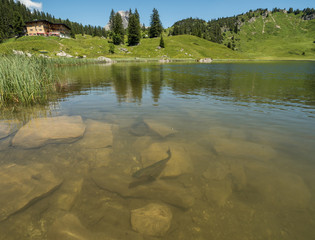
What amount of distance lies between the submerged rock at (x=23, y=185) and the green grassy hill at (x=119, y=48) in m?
92.5

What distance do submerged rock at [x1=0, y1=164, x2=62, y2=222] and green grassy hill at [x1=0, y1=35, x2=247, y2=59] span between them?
92.5 metres

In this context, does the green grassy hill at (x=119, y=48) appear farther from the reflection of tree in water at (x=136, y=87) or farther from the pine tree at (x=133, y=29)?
the reflection of tree in water at (x=136, y=87)

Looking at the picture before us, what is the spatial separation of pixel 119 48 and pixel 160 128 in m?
113

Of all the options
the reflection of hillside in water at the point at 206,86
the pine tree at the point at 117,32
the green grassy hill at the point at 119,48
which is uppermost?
the pine tree at the point at 117,32

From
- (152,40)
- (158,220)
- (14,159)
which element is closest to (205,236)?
(158,220)

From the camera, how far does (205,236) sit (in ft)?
8.46

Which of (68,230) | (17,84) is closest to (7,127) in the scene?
(17,84)

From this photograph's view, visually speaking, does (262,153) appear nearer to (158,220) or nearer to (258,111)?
(158,220)

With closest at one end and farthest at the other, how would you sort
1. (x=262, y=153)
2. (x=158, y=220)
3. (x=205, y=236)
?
(x=205, y=236)
(x=158, y=220)
(x=262, y=153)

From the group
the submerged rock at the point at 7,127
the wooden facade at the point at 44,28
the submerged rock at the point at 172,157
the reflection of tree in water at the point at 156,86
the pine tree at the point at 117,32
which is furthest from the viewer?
the wooden facade at the point at 44,28

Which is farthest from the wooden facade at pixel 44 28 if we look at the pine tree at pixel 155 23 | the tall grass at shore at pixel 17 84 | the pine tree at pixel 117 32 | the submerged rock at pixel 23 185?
the submerged rock at pixel 23 185

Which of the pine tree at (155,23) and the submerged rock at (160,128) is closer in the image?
the submerged rock at (160,128)

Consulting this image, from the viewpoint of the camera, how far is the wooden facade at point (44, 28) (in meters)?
117

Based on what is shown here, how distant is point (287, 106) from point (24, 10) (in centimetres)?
20074
